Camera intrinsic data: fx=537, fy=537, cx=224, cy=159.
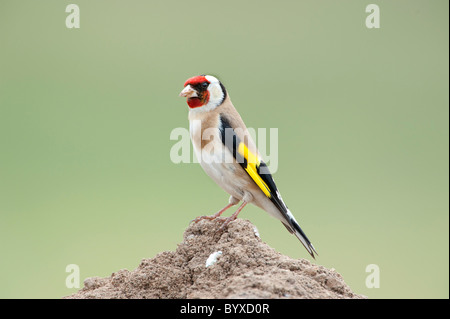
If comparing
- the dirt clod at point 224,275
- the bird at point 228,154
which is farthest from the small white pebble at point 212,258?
the bird at point 228,154

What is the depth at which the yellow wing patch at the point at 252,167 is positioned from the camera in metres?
4.57

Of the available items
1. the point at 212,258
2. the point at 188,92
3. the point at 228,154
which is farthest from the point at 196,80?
the point at 212,258

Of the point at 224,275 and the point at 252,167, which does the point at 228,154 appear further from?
the point at 224,275

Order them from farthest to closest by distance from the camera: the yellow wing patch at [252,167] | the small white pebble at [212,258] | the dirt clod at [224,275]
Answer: the yellow wing patch at [252,167]
the small white pebble at [212,258]
the dirt clod at [224,275]

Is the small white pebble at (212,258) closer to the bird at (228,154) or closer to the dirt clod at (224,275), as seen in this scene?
the dirt clod at (224,275)

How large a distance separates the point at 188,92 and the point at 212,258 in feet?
5.06

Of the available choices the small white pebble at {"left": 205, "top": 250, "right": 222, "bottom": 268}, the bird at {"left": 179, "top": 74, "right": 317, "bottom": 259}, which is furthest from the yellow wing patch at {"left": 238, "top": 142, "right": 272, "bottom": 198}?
the small white pebble at {"left": 205, "top": 250, "right": 222, "bottom": 268}

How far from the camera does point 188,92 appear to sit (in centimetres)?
467

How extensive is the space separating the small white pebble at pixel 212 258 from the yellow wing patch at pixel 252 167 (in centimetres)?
87

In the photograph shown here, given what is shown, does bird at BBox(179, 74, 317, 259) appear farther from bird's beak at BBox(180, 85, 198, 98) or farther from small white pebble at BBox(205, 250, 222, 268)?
small white pebble at BBox(205, 250, 222, 268)

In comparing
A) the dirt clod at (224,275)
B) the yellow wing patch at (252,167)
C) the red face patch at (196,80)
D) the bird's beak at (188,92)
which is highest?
the red face patch at (196,80)

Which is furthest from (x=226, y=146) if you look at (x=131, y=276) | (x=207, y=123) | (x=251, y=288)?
(x=251, y=288)

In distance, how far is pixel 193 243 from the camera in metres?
4.23
